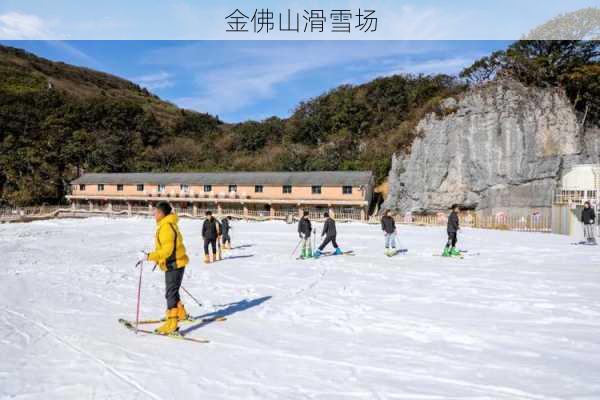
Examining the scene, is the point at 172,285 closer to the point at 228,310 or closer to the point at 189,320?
the point at 189,320

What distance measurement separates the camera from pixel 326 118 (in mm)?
58719

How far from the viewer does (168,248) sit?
6.62 metres

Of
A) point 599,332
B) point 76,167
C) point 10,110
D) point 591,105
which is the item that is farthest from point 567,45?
point 10,110

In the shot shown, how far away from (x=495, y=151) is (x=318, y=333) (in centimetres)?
3320

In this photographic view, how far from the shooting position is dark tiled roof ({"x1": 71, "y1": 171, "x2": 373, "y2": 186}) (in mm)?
38375

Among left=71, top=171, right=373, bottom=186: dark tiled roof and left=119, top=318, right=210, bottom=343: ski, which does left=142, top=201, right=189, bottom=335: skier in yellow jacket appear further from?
left=71, top=171, right=373, bottom=186: dark tiled roof

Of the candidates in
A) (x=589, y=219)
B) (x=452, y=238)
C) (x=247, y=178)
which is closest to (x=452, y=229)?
(x=452, y=238)

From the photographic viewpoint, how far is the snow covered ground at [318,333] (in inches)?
192

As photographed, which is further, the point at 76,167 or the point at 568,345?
the point at 76,167

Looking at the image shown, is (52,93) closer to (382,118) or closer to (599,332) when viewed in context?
(382,118)

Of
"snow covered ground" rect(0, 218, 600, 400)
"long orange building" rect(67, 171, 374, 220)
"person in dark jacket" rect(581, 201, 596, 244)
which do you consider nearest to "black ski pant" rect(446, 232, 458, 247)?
"snow covered ground" rect(0, 218, 600, 400)

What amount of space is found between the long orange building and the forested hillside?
677 cm

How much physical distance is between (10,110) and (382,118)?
170 ft

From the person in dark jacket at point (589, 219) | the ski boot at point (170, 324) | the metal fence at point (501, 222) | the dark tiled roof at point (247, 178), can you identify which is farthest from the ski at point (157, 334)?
the dark tiled roof at point (247, 178)
